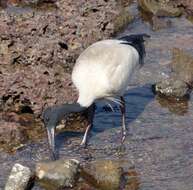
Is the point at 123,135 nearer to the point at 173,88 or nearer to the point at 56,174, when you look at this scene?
the point at 173,88

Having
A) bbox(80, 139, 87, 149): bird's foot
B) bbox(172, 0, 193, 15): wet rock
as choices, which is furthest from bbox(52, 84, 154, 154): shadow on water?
bbox(172, 0, 193, 15): wet rock

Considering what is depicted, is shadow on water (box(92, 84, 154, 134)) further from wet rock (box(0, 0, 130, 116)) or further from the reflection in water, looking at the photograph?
wet rock (box(0, 0, 130, 116))

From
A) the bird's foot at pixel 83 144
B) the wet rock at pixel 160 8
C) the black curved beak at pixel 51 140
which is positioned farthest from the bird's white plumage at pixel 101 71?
the wet rock at pixel 160 8

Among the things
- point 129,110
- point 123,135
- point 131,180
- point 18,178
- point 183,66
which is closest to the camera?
point 18,178

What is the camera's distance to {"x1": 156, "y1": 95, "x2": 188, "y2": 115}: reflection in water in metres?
10.4

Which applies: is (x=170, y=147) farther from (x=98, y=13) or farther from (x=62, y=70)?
(x=98, y=13)

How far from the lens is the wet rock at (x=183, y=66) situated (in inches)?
437

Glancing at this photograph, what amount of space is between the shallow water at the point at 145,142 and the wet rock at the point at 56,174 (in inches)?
17.5

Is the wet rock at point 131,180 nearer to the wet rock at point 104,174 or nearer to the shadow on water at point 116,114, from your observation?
the wet rock at point 104,174

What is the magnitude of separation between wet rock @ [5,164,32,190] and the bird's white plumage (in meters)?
1.45

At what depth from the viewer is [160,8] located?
14.4m

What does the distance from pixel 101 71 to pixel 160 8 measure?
5313mm

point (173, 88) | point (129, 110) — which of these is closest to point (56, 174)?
point (129, 110)

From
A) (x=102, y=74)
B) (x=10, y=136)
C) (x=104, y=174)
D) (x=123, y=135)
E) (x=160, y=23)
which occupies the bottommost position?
(x=160, y=23)
